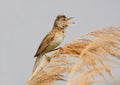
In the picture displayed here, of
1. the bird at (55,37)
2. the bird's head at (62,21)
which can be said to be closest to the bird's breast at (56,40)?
the bird at (55,37)

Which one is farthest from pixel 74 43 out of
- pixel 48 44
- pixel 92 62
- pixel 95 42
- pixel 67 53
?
pixel 48 44

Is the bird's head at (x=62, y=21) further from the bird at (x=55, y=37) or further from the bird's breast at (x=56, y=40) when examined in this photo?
the bird's breast at (x=56, y=40)

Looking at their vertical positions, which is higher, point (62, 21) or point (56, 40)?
point (62, 21)

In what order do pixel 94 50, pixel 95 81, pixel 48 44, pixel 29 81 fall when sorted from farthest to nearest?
pixel 48 44
pixel 29 81
pixel 94 50
pixel 95 81

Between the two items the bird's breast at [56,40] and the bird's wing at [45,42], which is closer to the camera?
the bird's wing at [45,42]

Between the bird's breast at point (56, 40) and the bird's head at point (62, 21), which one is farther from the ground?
the bird's head at point (62, 21)

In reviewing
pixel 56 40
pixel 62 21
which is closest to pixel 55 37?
pixel 56 40

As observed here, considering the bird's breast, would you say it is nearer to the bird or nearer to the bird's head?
the bird

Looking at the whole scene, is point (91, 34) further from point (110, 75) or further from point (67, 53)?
point (110, 75)

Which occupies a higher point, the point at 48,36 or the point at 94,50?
the point at 94,50

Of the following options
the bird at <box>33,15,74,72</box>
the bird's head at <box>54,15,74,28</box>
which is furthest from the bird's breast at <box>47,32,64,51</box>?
A: the bird's head at <box>54,15,74,28</box>

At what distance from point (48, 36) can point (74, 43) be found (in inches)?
76.0

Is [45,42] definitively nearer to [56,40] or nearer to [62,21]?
[56,40]

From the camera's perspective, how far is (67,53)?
3.20 meters
